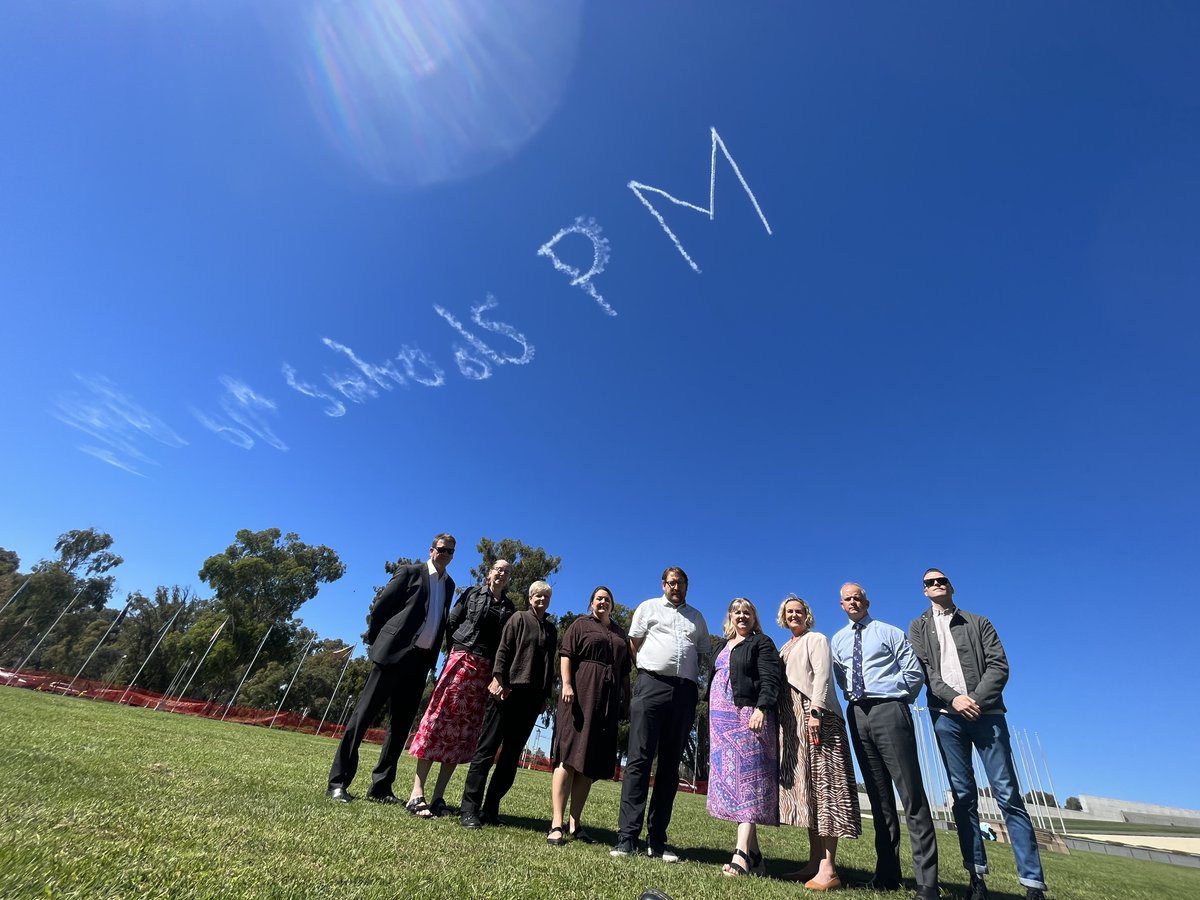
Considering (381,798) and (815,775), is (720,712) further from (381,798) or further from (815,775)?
(381,798)

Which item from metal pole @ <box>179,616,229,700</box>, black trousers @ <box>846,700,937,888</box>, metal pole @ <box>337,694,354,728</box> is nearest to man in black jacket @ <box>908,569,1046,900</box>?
black trousers @ <box>846,700,937,888</box>

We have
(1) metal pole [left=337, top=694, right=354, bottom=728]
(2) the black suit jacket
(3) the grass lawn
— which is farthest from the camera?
(1) metal pole [left=337, top=694, right=354, bottom=728]

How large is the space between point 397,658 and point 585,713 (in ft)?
5.50

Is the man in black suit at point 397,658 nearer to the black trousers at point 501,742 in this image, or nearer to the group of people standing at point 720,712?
the group of people standing at point 720,712

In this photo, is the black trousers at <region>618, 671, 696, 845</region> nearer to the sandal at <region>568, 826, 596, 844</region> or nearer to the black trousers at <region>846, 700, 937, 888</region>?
the sandal at <region>568, 826, 596, 844</region>

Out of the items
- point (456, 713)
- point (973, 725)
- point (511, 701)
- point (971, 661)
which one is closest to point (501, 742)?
point (511, 701)

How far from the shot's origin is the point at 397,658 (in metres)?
4.48

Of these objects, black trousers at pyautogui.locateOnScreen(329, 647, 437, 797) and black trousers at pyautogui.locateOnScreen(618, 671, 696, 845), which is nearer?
black trousers at pyautogui.locateOnScreen(618, 671, 696, 845)

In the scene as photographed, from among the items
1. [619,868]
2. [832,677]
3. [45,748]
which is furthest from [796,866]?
[45,748]

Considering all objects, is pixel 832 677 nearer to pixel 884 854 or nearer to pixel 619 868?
pixel 884 854

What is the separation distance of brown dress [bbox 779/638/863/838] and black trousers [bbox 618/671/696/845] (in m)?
0.83

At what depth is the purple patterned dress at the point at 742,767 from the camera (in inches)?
152

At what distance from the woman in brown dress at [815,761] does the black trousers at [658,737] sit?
849 mm

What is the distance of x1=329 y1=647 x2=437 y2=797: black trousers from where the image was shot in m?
4.17
